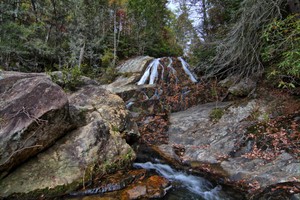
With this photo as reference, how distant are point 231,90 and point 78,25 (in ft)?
37.8

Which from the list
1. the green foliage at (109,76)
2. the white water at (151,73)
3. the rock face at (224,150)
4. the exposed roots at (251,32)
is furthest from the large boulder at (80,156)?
the green foliage at (109,76)

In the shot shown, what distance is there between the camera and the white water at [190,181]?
4.24 meters

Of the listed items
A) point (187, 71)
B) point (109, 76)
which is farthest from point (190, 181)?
point (109, 76)

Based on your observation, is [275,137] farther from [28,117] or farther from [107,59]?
[107,59]

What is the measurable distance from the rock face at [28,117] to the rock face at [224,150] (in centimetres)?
327

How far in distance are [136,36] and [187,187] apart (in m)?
14.8

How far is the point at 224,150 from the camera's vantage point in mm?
5617

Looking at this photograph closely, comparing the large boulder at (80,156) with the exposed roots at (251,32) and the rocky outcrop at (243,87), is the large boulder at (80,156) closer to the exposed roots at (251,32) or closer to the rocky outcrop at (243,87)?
the exposed roots at (251,32)

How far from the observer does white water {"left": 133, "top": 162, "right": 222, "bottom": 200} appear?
4.24 meters

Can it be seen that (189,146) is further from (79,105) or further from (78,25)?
(78,25)

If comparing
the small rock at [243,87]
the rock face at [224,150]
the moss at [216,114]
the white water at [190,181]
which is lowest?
the white water at [190,181]

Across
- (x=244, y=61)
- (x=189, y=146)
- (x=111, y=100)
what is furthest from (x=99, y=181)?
(x=244, y=61)

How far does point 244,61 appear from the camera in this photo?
7633 mm

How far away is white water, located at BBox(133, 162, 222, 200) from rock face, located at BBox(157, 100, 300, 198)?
380 mm
